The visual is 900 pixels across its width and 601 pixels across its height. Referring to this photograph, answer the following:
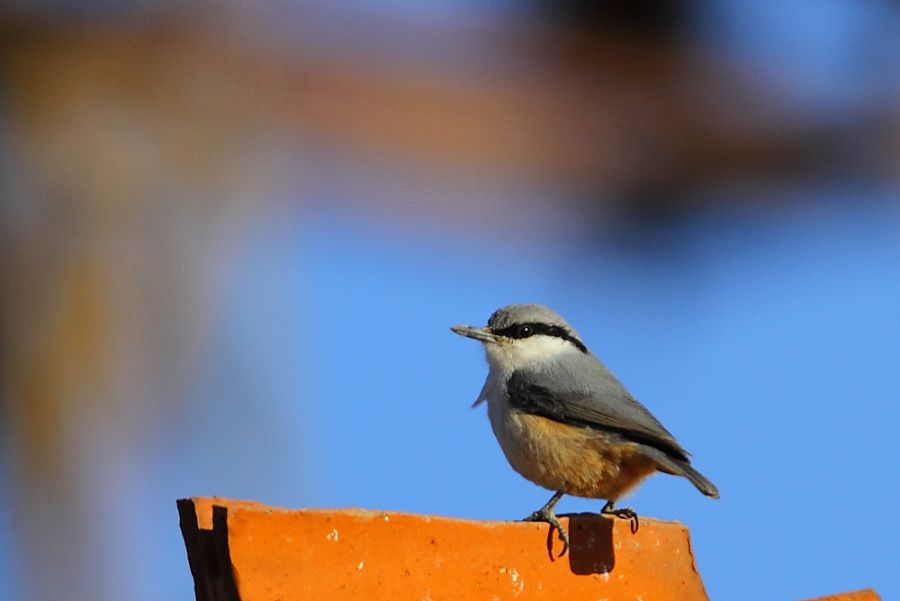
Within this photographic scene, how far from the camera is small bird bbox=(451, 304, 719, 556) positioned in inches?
167

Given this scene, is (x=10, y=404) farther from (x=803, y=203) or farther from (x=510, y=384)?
(x=510, y=384)

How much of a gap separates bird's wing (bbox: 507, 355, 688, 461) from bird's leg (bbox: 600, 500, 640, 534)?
267mm

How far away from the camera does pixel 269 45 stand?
7.30 ft

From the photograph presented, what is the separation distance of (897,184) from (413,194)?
0.94 m

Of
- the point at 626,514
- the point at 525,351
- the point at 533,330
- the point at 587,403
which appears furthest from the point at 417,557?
the point at 533,330

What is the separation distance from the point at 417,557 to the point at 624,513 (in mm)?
1204

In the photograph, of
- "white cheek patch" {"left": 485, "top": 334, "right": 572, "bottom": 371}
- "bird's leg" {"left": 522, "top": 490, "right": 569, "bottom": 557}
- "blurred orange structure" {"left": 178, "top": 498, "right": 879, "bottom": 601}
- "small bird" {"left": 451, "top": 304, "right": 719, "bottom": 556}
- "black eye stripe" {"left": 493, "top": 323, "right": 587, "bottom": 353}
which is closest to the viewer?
Answer: "blurred orange structure" {"left": 178, "top": 498, "right": 879, "bottom": 601}

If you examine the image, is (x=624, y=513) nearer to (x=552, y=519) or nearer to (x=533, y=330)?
(x=552, y=519)

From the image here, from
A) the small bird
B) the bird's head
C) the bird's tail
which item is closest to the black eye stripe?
the bird's head

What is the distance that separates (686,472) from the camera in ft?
13.2

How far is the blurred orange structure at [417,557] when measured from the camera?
2.67 metres

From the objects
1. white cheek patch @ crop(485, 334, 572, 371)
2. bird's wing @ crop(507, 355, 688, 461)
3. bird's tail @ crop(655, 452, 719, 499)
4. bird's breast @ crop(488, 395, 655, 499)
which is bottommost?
bird's tail @ crop(655, 452, 719, 499)

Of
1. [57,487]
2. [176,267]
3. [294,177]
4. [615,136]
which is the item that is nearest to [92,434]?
[57,487]

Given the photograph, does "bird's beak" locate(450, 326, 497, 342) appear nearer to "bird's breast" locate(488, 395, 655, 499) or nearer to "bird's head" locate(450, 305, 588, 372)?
"bird's head" locate(450, 305, 588, 372)
